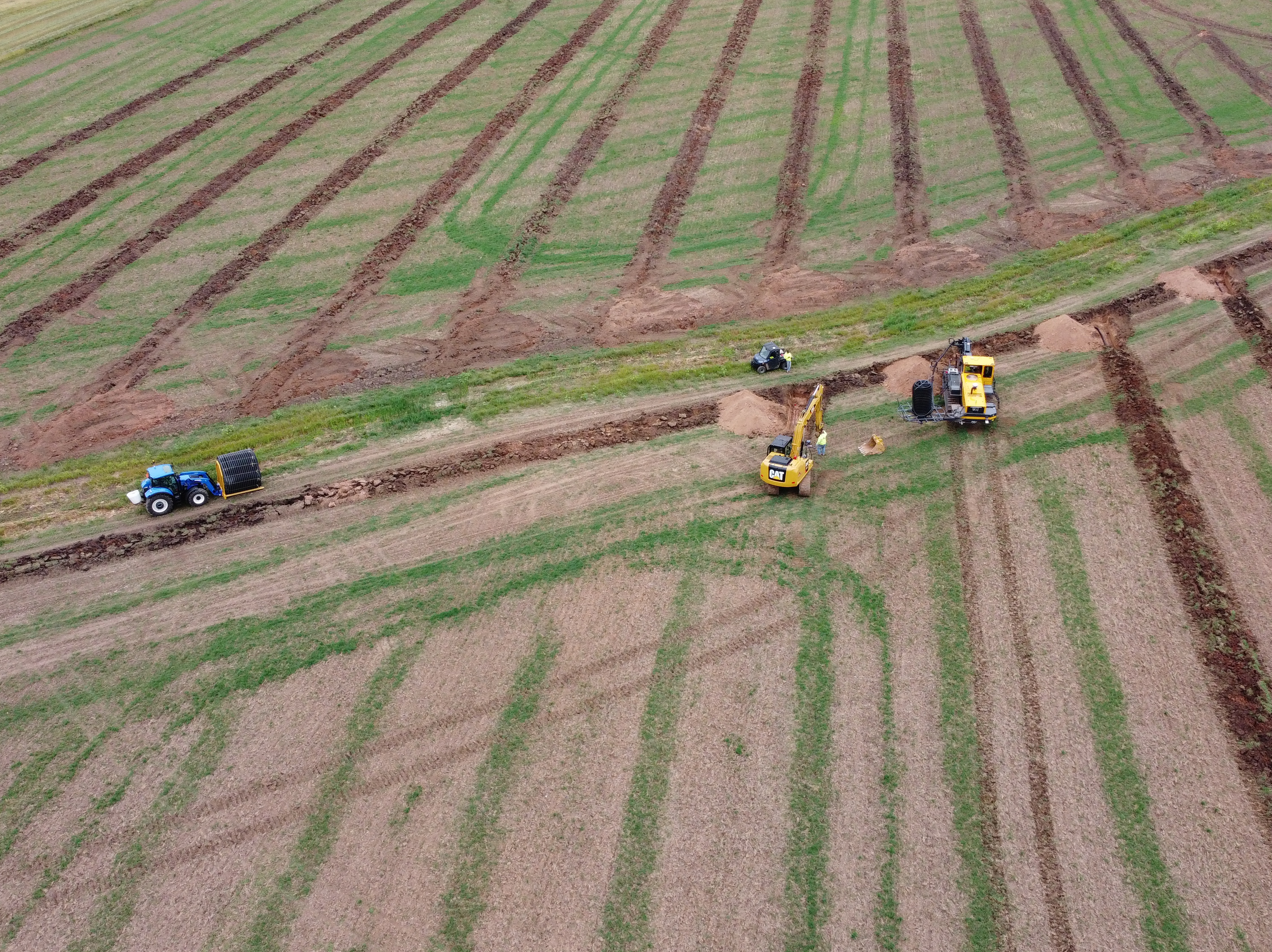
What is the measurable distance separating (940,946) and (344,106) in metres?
45.1

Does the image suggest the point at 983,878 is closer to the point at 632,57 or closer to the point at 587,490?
the point at 587,490

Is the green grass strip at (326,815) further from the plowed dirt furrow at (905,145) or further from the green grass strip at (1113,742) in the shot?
the plowed dirt furrow at (905,145)

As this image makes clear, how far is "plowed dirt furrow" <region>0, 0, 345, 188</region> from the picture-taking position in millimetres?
42656

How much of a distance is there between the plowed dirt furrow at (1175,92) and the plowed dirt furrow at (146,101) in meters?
45.8

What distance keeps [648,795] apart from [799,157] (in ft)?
103

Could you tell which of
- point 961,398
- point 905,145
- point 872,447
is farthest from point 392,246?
point 905,145

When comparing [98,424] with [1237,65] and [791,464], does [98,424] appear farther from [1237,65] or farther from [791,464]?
[1237,65]

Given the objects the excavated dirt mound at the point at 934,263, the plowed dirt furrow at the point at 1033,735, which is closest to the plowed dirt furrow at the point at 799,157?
the excavated dirt mound at the point at 934,263

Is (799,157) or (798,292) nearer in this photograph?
(798,292)

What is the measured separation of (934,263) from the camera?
34.9m

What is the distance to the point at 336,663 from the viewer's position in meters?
21.6

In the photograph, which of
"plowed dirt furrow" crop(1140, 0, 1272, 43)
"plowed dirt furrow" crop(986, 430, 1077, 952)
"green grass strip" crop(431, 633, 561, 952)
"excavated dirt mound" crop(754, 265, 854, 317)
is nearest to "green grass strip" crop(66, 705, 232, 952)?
"green grass strip" crop(431, 633, 561, 952)

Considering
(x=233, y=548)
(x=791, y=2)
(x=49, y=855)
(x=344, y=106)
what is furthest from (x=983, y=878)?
(x=791, y=2)

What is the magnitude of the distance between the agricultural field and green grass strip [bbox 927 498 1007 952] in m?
0.12
